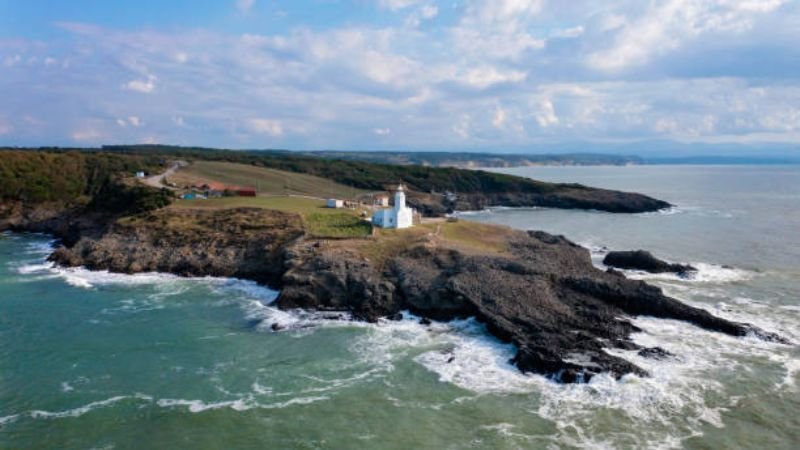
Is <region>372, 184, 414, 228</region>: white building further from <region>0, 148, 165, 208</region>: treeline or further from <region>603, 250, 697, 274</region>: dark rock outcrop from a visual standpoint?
<region>0, 148, 165, 208</region>: treeline

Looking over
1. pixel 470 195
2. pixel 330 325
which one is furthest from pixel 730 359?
pixel 470 195

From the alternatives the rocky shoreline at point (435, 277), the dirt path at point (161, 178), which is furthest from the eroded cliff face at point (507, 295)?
the dirt path at point (161, 178)

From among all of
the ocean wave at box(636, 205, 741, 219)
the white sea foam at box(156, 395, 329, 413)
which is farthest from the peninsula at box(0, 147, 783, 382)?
the ocean wave at box(636, 205, 741, 219)

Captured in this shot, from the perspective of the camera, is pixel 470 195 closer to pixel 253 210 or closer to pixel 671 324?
pixel 253 210

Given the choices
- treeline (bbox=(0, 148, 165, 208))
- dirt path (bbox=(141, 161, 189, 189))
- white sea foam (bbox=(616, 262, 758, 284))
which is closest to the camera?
white sea foam (bbox=(616, 262, 758, 284))

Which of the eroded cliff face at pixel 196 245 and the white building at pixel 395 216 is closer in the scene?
the eroded cliff face at pixel 196 245

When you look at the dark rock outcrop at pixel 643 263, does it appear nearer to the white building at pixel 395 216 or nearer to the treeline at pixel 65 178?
the white building at pixel 395 216

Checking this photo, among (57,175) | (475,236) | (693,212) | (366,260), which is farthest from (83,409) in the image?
(693,212)
